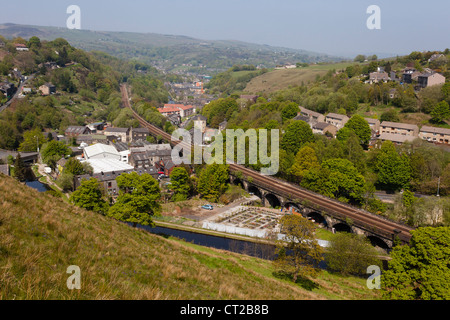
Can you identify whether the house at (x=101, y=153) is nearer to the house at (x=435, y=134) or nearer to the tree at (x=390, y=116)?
the tree at (x=390, y=116)

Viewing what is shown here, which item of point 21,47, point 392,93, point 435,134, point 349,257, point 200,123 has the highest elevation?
point 21,47

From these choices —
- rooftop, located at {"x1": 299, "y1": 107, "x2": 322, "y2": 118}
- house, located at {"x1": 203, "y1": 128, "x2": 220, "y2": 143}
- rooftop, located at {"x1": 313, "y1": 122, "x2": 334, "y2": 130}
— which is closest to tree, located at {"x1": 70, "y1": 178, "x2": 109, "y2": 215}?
rooftop, located at {"x1": 313, "y1": 122, "x2": 334, "y2": 130}

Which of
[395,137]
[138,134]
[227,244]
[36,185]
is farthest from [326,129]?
[36,185]

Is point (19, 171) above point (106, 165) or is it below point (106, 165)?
below

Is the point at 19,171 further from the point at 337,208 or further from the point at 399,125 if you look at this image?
the point at 399,125

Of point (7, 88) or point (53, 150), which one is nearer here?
point (53, 150)
